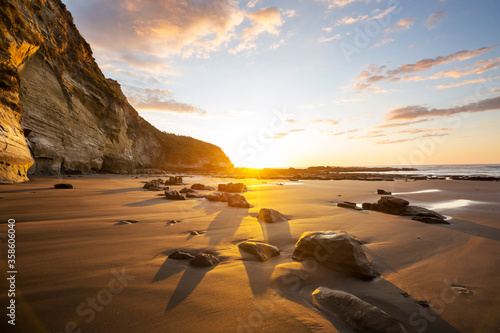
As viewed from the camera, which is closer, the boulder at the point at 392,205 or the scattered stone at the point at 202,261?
the scattered stone at the point at 202,261

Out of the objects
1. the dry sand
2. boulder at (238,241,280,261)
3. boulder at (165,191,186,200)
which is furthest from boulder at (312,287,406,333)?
boulder at (165,191,186,200)

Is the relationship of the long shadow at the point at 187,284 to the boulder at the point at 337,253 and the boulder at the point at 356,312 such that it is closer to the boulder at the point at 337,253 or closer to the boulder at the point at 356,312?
the boulder at the point at 356,312

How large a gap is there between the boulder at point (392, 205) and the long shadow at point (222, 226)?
4299 mm

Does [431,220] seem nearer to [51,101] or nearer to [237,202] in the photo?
[237,202]

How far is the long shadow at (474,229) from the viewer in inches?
150

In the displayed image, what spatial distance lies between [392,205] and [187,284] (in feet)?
20.4

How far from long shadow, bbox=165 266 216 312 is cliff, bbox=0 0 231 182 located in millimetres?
10253

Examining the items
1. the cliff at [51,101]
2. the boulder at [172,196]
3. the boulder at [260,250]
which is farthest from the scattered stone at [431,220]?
the cliff at [51,101]

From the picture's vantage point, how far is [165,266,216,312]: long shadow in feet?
5.37

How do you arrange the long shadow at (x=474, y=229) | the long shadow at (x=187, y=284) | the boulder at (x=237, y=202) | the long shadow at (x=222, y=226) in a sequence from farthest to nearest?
1. the boulder at (x=237, y=202)
2. the long shadow at (x=474, y=229)
3. the long shadow at (x=222, y=226)
4. the long shadow at (x=187, y=284)

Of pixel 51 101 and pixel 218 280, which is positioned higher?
pixel 51 101

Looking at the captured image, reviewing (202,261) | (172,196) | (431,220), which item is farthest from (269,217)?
(172,196)

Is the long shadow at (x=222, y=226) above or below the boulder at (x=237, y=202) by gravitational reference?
below

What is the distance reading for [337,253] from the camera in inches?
95.1
